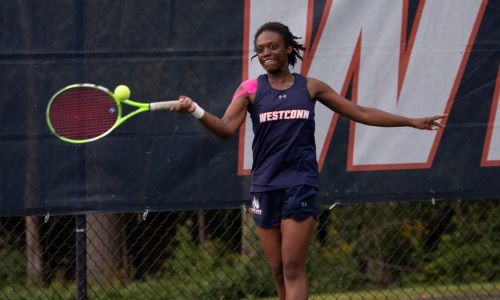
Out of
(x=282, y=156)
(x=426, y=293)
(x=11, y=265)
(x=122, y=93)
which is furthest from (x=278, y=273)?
(x=11, y=265)

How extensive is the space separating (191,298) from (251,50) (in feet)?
7.03

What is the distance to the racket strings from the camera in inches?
233

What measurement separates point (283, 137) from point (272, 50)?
485mm

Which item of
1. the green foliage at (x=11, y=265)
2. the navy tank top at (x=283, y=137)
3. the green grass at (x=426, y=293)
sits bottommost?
the green foliage at (x=11, y=265)

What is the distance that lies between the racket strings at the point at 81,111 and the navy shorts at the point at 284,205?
110 centimetres

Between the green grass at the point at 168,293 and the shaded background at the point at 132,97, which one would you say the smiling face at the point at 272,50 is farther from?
the green grass at the point at 168,293

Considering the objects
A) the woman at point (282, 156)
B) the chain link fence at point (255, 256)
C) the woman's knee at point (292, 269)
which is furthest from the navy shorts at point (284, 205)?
the chain link fence at point (255, 256)

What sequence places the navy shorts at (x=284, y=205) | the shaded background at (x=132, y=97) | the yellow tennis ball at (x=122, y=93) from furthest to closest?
the shaded background at (x=132, y=97)
the navy shorts at (x=284, y=205)
the yellow tennis ball at (x=122, y=93)

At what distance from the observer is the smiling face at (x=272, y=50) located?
18.0ft

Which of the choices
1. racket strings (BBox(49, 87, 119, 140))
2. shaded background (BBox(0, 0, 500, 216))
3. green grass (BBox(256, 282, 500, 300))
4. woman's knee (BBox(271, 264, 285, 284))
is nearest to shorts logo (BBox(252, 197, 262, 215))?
woman's knee (BBox(271, 264, 285, 284))

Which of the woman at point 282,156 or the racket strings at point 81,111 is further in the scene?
the racket strings at point 81,111

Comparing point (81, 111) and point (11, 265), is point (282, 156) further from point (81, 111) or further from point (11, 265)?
point (11, 265)

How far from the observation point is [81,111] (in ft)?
19.6

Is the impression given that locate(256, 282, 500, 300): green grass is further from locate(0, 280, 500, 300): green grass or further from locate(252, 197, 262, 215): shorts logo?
locate(252, 197, 262, 215): shorts logo
